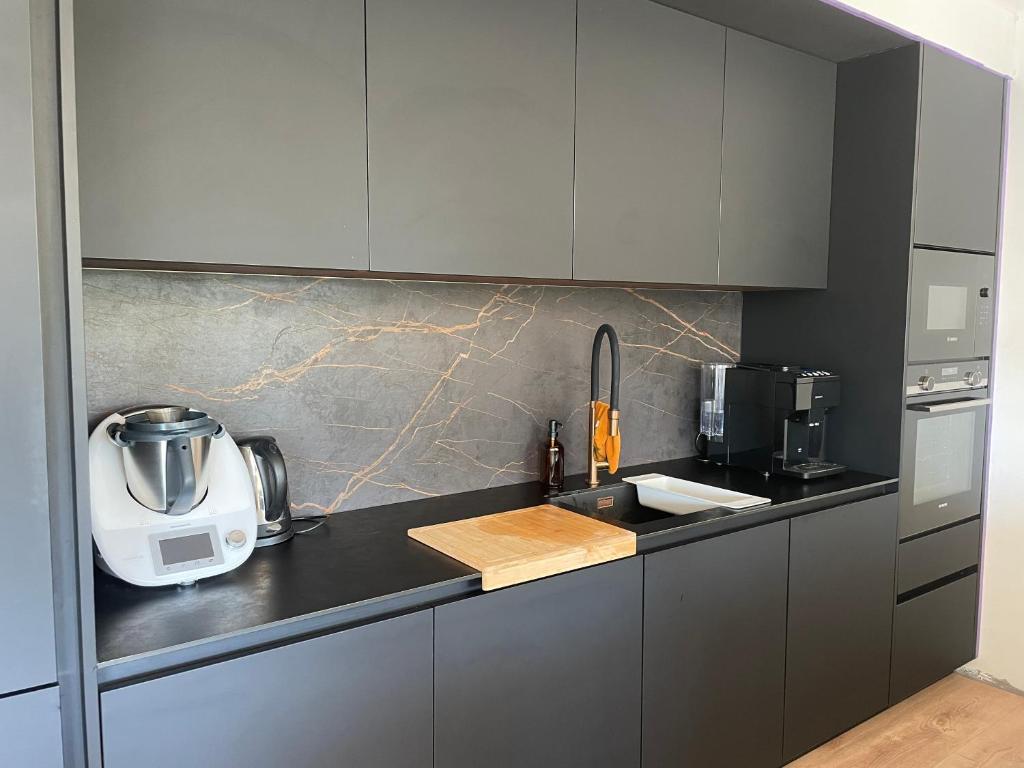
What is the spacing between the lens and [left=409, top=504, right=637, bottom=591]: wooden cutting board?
1.66 m

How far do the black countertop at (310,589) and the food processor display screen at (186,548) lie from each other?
0.07 m

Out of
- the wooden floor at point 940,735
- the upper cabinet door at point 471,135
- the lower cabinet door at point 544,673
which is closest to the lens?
the lower cabinet door at point 544,673

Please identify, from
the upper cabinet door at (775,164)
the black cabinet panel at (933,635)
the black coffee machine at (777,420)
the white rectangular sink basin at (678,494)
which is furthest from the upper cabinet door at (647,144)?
the black cabinet panel at (933,635)

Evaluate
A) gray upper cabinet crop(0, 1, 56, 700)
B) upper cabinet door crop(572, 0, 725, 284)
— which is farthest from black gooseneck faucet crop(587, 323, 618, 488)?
gray upper cabinet crop(0, 1, 56, 700)

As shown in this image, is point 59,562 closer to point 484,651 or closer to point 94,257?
point 94,257

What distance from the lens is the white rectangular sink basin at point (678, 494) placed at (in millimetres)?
2391

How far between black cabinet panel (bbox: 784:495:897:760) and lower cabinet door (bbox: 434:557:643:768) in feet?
2.31

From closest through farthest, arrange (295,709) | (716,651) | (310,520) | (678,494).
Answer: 1. (295,709)
2. (310,520)
3. (716,651)
4. (678,494)

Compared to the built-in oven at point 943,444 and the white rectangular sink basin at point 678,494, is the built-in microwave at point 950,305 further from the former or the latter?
the white rectangular sink basin at point 678,494

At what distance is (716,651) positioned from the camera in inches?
82.4

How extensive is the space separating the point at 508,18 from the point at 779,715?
209 centimetres

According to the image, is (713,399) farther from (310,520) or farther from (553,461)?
(310,520)

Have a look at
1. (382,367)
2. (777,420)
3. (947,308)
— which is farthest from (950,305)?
(382,367)

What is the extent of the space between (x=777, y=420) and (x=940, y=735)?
4.10ft
